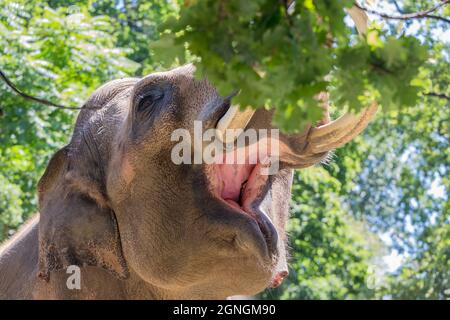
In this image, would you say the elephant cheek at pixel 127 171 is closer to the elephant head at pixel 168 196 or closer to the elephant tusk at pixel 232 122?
the elephant head at pixel 168 196

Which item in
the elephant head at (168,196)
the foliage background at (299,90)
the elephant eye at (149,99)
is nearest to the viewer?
the foliage background at (299,90)

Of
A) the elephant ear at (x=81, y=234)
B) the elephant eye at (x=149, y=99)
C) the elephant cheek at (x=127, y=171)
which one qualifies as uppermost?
the elephant eye at (x=149, y=99)

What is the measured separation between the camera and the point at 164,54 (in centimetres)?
322

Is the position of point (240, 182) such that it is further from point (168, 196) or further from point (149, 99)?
point (149, 99)

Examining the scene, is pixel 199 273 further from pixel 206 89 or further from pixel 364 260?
pixel 364 260

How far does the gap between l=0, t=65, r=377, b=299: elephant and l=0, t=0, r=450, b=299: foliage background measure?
1.47 ft

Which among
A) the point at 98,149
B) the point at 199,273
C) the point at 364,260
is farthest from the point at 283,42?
the point at 364,260

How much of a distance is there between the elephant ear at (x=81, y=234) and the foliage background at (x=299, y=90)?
823 millimetres

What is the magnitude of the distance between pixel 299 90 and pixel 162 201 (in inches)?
101

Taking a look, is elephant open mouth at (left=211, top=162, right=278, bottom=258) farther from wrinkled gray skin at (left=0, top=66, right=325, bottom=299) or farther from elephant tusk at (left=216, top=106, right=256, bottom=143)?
elephant tusk at (left=216, top=106, right=256, bottom=143)

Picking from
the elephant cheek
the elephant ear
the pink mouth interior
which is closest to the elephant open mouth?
the pink mouth interior

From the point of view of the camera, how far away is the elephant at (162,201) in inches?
198

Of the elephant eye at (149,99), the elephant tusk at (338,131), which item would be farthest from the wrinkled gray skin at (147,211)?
the elephant tusk at (338,131)

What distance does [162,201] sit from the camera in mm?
5473
